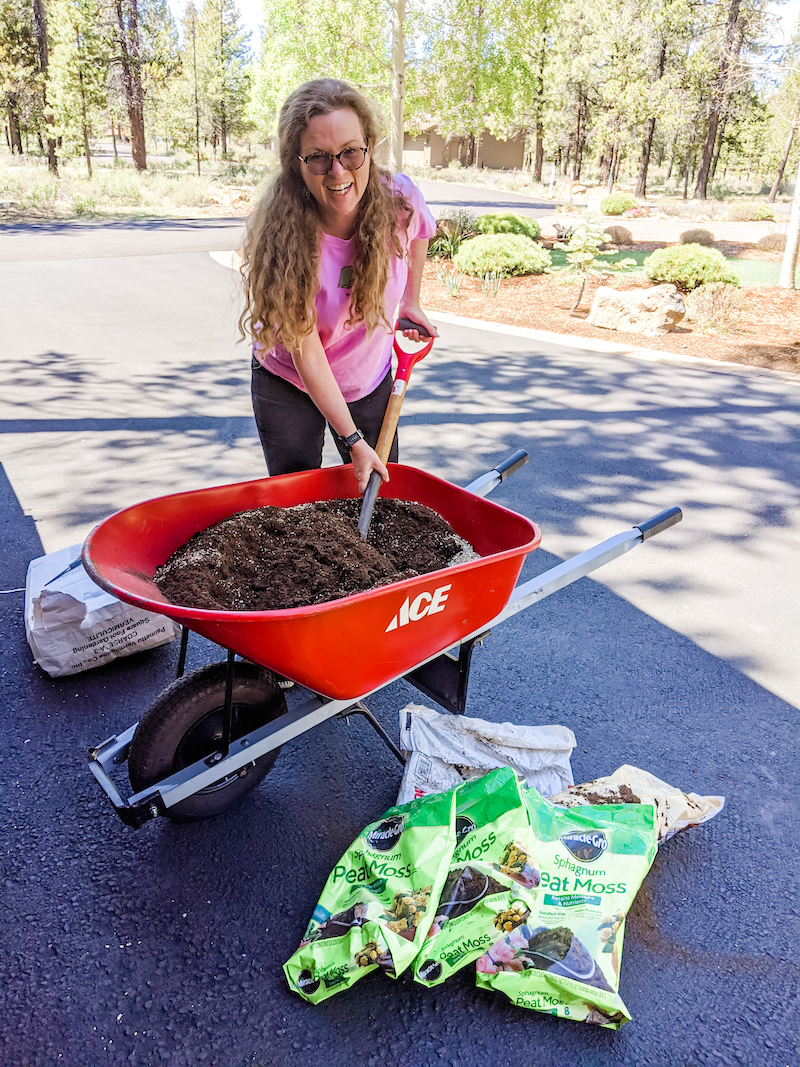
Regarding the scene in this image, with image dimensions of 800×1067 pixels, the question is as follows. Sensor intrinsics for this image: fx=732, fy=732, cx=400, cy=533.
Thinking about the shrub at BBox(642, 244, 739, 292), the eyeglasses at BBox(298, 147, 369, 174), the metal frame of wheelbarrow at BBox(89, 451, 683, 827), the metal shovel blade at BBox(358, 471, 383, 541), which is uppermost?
the eyeglasses at BBox(298, 147, 369, 174)

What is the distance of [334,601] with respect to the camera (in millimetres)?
1531

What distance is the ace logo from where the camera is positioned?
1.70 meters

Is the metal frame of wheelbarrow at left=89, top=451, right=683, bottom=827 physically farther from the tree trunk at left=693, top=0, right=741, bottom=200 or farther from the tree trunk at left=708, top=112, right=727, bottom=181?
the tree trunk at left=708, top=112, right=727, bottom=181

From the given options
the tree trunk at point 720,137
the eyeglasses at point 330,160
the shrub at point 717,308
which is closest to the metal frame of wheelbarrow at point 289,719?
the eyeglasses at point 330,160

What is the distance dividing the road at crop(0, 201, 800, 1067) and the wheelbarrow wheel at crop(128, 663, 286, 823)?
0.12m

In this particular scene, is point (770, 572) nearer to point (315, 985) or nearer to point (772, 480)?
point (772, 480)

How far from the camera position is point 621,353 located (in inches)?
297

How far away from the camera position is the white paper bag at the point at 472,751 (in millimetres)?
2117

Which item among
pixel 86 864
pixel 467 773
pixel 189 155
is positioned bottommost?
pixel 86 864

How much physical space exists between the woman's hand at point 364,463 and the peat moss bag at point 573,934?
983mm

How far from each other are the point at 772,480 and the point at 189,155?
172ft

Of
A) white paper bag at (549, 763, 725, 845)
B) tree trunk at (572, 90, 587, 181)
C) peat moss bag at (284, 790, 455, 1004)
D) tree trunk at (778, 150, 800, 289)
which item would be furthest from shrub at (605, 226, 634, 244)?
tree trunk at (572, 90, 587, 181)

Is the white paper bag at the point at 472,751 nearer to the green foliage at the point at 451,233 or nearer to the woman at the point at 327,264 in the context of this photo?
the woman at the point at 327,264

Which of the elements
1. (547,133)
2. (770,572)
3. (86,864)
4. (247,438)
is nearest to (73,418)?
(247,438)
